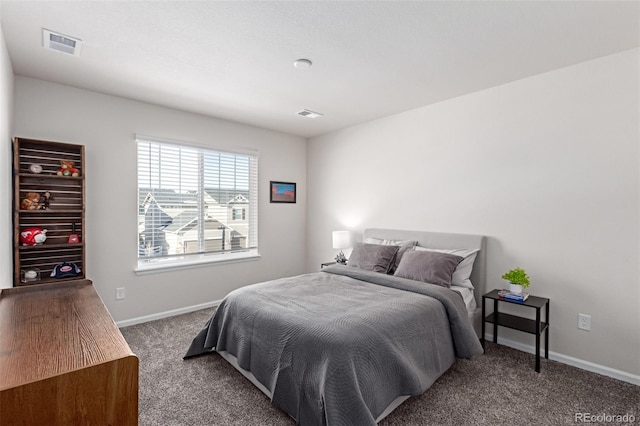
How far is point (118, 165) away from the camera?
11.4 ft

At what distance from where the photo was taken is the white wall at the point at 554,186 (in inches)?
97.0

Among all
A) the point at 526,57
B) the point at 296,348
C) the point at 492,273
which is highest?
the point at 526,57

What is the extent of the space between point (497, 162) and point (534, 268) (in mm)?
1053

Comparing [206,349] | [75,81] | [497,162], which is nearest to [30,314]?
[206,349]

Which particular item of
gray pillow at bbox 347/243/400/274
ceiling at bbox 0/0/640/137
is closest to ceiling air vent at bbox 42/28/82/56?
ceiling at bbox 0/0/640/137

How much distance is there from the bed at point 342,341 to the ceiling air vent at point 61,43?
2.26 m

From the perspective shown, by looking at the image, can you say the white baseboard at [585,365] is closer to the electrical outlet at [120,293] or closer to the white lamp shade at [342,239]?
the white lamp shade at [342,239]

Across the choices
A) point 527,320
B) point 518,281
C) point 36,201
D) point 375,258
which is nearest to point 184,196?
point 36,201

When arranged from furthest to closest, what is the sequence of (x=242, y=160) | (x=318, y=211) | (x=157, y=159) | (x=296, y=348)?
(x=318, y=211)
(x=242, y=160)
(x=157, y=159)
(x=296, y=348)

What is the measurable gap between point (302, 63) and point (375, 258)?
6.77ft

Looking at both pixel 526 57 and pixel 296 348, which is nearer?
pixel 296 348

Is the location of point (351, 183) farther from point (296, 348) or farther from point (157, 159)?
point (296, 348)

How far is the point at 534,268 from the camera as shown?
2910 mm

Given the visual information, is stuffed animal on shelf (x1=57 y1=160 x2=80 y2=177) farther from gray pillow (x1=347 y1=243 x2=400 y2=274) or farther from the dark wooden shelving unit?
gray pillow (x1=347 y1=243 x2=400 y2=274)
